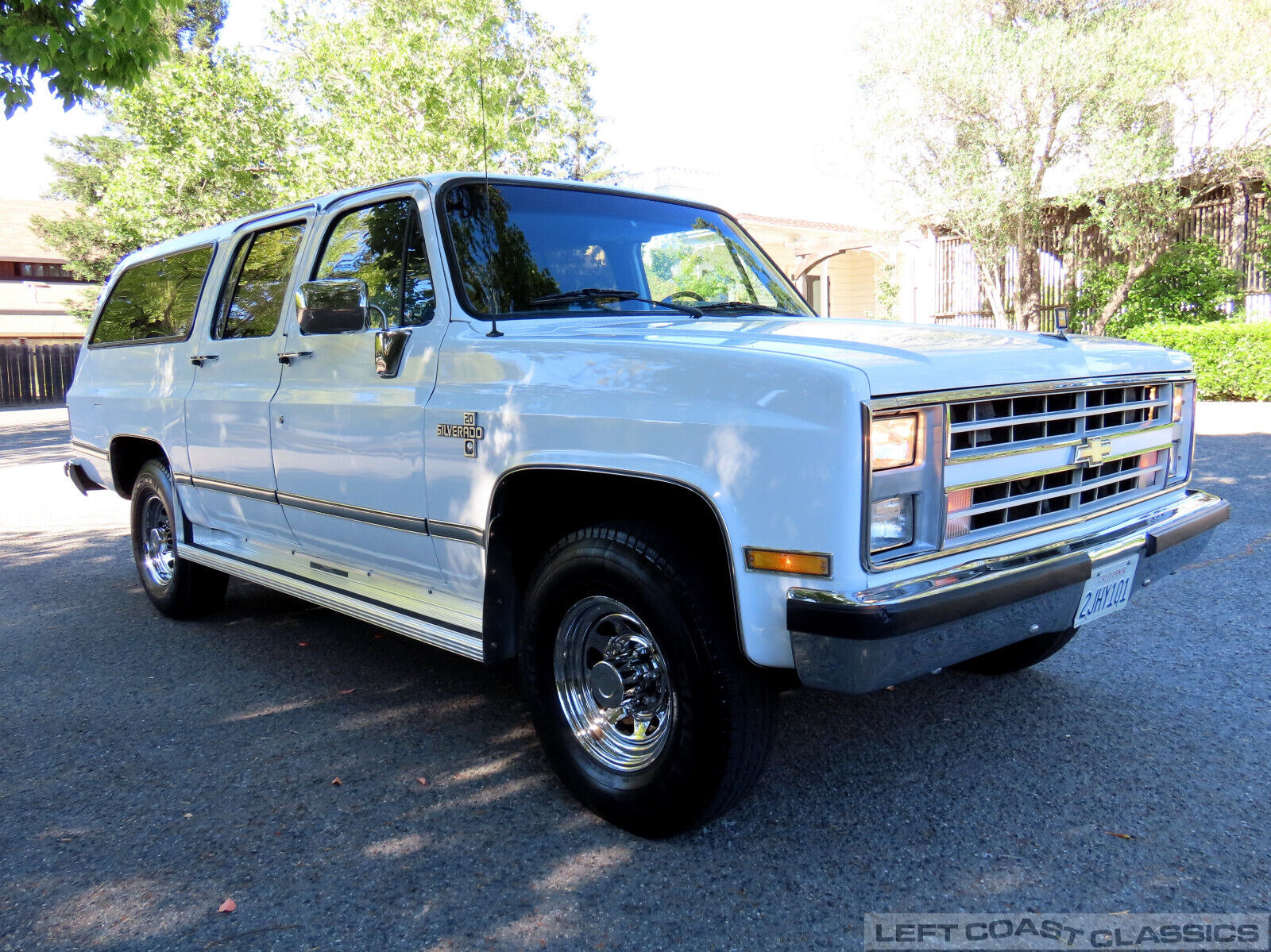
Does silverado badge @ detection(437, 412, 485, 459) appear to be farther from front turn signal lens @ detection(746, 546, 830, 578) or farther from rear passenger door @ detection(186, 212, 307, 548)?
rear passenger door @ detection(186, 212, 307, 548)

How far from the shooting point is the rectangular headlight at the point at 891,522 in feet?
8.30

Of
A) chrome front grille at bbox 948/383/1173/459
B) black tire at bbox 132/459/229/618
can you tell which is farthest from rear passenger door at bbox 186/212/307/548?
chrome front grille at bbox 948/383/1173/459

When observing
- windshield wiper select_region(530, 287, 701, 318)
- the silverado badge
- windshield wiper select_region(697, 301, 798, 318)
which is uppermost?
windshield wiper select_region(530, 287, 701, 318)

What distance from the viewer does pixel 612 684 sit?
121 inches

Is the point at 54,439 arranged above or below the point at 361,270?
below

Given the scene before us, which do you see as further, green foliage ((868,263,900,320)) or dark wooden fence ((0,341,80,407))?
dark wooden fence ((0,341,80,407))

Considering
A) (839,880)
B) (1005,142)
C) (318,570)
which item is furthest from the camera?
(1005,142)

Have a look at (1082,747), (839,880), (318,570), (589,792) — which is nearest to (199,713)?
(318,570)

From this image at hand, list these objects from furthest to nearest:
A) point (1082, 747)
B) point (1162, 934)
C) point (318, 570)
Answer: point (318, 570) < point (1082, 747) < point (1162, 934)

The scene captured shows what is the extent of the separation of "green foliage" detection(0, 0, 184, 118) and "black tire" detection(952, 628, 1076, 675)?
7307 millimetres

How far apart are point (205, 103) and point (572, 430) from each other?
17.3m

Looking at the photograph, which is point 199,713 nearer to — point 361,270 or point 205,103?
point 361,270

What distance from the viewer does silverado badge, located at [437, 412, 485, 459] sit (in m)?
3.27

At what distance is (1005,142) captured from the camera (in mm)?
16734
